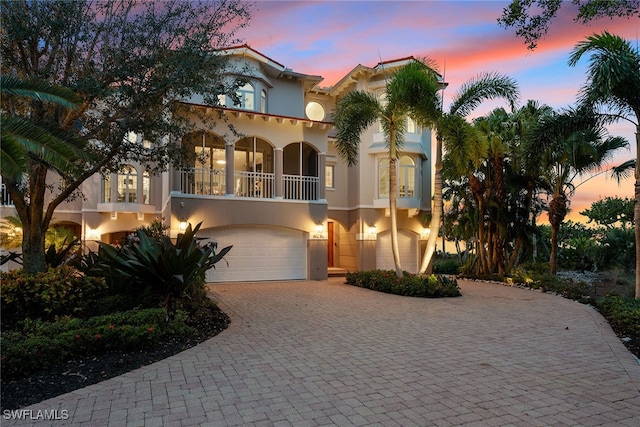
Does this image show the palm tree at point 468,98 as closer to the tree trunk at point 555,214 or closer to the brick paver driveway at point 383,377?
the tree trunk at point 555,214

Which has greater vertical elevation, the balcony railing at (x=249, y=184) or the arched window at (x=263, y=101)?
the arched window at (x=263, y=101)

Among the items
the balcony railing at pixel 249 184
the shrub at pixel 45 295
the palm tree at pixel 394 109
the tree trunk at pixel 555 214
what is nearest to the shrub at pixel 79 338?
the shrub at pixel 45 295

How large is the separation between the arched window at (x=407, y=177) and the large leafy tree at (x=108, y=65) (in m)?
11.7

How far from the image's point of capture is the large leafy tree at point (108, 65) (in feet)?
28.8

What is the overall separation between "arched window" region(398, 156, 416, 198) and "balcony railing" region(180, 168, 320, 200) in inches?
175

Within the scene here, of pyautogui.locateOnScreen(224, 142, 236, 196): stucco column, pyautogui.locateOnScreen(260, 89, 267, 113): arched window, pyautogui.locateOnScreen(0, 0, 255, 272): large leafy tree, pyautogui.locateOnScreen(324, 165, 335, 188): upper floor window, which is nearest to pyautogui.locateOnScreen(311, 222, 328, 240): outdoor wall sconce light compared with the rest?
pyautogui.locateOnScreen(224, 142, 236, 196): stucco column

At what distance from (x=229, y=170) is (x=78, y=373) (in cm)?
1141

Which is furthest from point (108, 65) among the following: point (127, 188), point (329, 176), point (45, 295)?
point (329, 176)

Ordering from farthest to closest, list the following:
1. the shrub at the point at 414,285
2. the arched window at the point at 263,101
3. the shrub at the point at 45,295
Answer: the arched window at the point at 263,101 → the shrub at the point at 414,285 → the shrub at the point at 45,295

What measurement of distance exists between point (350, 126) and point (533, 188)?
826 cm

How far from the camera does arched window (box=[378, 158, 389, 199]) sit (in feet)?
66.5

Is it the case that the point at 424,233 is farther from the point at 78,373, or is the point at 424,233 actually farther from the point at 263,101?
the point at 78,373

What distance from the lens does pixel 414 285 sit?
13422 millimetres

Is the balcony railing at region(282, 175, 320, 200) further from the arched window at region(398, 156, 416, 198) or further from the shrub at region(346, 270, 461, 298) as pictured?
the shrub at region(346, 270, 461, 298)
